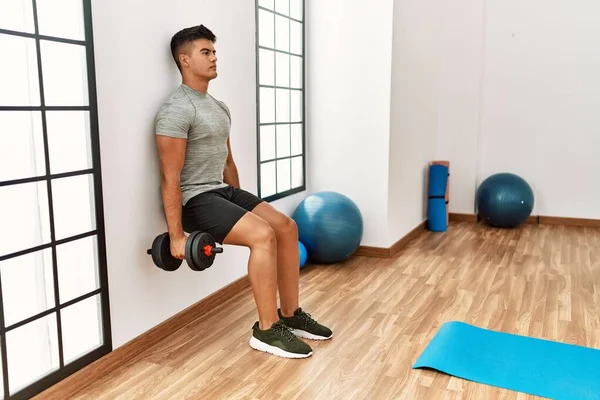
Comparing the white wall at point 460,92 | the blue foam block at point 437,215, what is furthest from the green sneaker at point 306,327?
the white wall at point 460,92

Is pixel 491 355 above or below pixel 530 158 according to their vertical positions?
below

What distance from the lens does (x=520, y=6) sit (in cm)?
561

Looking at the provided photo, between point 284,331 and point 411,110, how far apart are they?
8.76 ft

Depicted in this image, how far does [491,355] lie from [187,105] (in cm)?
175

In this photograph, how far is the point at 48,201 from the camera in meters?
2.20

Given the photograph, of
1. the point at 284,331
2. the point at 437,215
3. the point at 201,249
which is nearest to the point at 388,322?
the point at 284,331

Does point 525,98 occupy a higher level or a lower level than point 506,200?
higher

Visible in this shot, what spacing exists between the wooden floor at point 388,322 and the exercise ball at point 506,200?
1.63 ft

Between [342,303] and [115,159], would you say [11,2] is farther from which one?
[342,303]

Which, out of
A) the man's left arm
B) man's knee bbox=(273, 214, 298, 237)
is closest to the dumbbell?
man's knee bbox=(273, 214, 298, 237)

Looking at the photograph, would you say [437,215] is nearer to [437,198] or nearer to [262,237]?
[437,198]

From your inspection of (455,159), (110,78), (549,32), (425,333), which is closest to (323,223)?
(425,333)

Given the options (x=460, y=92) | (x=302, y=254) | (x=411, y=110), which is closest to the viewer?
(x=302, y=254)

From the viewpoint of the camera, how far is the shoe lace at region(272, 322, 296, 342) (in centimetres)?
273
